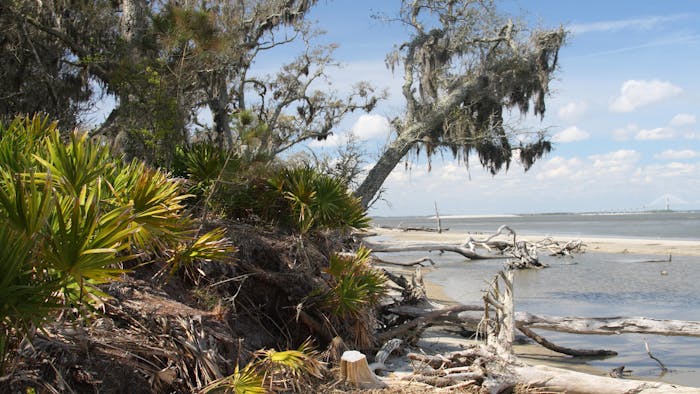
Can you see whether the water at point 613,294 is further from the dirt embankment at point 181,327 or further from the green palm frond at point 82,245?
the green palm frond at point 82,245

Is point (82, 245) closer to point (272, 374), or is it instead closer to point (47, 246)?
point (47, 246)

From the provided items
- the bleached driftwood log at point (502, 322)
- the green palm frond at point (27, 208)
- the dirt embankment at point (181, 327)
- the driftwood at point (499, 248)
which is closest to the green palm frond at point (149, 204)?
the dirt embankment at point (181, 327)

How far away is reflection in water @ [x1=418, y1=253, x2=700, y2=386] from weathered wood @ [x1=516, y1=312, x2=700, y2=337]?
51 centimetres

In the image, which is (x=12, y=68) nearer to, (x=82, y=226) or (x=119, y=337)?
(x=119, y=337)

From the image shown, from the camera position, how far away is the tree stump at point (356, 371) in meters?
6.42

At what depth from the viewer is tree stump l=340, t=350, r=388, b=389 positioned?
6418 millimetres

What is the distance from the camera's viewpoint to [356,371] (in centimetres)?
643

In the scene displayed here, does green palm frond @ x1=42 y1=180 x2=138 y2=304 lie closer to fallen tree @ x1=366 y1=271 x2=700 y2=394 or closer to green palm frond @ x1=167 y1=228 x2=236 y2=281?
green palm frond @ x1=167 y1=228 x2=236 y2=281

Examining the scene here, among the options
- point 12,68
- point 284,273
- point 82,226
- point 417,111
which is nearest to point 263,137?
point 417,111

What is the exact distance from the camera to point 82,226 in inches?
133

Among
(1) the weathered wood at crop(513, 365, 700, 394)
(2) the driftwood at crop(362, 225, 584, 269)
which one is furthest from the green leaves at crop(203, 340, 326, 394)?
(2) the driftwood at crop(362, 225, 584, 269)

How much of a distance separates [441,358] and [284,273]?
2263 millimetres

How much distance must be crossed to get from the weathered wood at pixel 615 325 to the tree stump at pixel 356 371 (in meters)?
3.49

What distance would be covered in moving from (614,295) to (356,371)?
39.6ft
